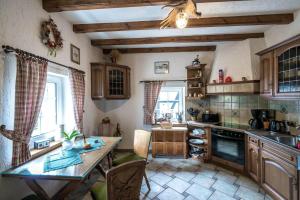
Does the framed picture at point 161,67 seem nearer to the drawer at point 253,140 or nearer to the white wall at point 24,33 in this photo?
the white wall at point 24,33

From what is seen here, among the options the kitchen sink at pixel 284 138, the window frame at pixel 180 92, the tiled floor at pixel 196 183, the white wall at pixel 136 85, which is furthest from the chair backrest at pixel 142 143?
the kitchen sink at pixel 284 138

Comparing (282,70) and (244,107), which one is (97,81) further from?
(282,70)

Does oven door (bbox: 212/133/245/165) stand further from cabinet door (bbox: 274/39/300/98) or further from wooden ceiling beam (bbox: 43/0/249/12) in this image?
wooden ceiling beam (bbox: 43/0/249/12)

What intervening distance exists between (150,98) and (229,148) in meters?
1.95

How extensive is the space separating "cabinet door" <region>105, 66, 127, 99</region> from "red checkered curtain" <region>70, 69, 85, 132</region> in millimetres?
678

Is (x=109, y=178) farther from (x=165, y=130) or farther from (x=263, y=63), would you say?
(x=263, y=63)

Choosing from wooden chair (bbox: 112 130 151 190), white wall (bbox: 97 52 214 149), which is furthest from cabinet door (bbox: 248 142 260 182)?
white wall (bbox: 97 52 214 149)

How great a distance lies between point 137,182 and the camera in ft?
5.41

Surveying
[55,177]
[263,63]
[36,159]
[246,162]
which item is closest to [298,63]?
[263,63]

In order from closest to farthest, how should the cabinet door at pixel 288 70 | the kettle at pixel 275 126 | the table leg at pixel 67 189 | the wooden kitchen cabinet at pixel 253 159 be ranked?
the table leg at pixel 67 189 < the cabinet door at pixel 288 70 < the wooden kitchen cabinet at pixel 253 159 < the kettle at pixel 275 126

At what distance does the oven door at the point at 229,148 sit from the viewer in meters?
3.02

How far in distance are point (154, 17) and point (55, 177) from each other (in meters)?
2.33

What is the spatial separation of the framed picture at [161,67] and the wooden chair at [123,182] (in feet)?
9.58

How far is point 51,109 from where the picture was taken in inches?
105
